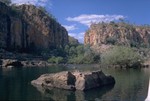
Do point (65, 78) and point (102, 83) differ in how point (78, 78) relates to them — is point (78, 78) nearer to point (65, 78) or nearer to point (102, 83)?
point (65, 78)

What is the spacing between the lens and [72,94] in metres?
50.6

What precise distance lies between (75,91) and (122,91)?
25.1 ft

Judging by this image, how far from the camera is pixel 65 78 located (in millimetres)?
56688

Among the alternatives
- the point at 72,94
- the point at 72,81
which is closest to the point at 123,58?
the point at 72,81

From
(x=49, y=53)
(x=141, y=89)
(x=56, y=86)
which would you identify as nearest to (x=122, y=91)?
(x=141, y=89)

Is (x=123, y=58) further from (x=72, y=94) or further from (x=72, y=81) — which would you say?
(x=72, y=94)

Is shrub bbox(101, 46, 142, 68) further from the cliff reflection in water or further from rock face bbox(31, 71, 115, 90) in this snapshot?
the cliff reflection in water

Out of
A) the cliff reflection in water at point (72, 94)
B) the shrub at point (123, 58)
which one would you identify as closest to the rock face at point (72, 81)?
the cliff reflection in water at point (72, 94)

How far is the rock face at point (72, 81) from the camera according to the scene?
183ft

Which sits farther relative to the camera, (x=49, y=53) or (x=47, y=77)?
(x=49, y=53)

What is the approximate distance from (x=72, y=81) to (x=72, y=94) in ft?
23.1

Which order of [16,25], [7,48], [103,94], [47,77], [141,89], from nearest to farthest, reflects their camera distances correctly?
1. [103,94]
2. [141,89]
3. [47,77]
4. [7,48]
5. [16,25]

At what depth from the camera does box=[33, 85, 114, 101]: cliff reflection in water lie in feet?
154

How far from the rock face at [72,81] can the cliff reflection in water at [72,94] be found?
1536 mm
